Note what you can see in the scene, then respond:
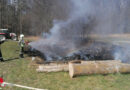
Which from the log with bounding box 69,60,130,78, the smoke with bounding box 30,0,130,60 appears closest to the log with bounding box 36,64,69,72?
the log with bounding box 69,60,130,78

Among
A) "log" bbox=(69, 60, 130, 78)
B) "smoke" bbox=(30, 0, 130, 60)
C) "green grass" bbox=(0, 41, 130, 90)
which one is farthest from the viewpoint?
"smoke" bbox=(30, 0, 130, 60)

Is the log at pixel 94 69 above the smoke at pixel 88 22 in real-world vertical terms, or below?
below

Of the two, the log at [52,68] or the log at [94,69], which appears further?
the log at [52,68]

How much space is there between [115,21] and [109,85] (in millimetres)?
8872

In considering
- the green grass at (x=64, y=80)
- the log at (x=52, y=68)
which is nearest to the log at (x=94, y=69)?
the green grass at (x=64, y=80)

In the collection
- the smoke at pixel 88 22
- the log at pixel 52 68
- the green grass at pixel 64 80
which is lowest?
the green grass at pixel 64 80

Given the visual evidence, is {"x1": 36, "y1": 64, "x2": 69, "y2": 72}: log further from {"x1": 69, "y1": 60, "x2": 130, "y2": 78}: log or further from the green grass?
{"x1": 69, "y1": 60, "x2": 130, "y2": 78}: log

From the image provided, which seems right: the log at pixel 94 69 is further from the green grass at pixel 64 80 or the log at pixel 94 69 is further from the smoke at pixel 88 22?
the smoke at pixel 88 22

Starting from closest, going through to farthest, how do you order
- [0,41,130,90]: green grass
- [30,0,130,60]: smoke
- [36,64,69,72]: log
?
[0,41,130,90]: green grass
[36,64,69,72]: log
[30,0,130,60]: smoke

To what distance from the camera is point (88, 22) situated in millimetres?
17547

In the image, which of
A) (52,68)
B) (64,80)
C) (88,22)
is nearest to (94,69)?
(64,80)

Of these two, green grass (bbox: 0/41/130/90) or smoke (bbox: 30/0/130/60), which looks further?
smoke (bbox: 30/0/130/60)

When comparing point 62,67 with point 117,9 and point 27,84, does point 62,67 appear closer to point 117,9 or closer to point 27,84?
point 27,84

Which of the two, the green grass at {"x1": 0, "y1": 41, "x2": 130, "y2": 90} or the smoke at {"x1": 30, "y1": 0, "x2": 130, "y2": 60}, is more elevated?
the smoke at {"x1": 30, "y1": 0, "x2": 130, "y2": 60}
